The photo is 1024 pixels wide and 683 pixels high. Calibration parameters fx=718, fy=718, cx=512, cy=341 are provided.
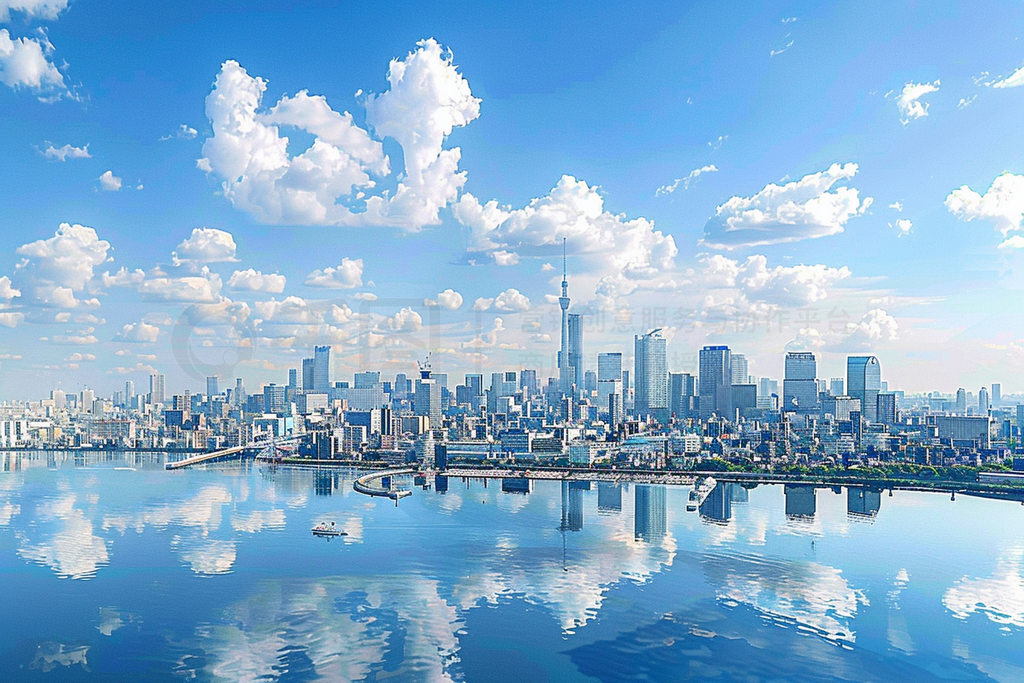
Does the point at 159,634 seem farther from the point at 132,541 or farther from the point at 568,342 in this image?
the point at 568,342

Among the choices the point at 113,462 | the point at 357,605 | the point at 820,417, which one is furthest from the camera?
the point at 820,417

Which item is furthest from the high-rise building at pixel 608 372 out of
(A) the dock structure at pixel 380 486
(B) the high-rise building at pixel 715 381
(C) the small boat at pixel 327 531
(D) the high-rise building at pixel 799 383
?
(C) the small boat at pixel 327 531

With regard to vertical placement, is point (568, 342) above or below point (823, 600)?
above

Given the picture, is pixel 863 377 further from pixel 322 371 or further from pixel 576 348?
pixel 322 371

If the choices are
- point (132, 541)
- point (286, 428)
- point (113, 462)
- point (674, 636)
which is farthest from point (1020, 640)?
point (286, 428)

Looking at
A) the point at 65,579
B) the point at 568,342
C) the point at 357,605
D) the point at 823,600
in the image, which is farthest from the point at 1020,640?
the point at 568,342

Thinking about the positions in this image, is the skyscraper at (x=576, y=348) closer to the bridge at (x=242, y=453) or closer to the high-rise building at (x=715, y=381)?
the high-rise building at (x=715, y=381)

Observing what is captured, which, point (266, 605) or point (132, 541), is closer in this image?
point (266, 605)

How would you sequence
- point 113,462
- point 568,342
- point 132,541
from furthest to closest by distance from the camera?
1. point 568,342
2. point 113,462
3. point 132,541
